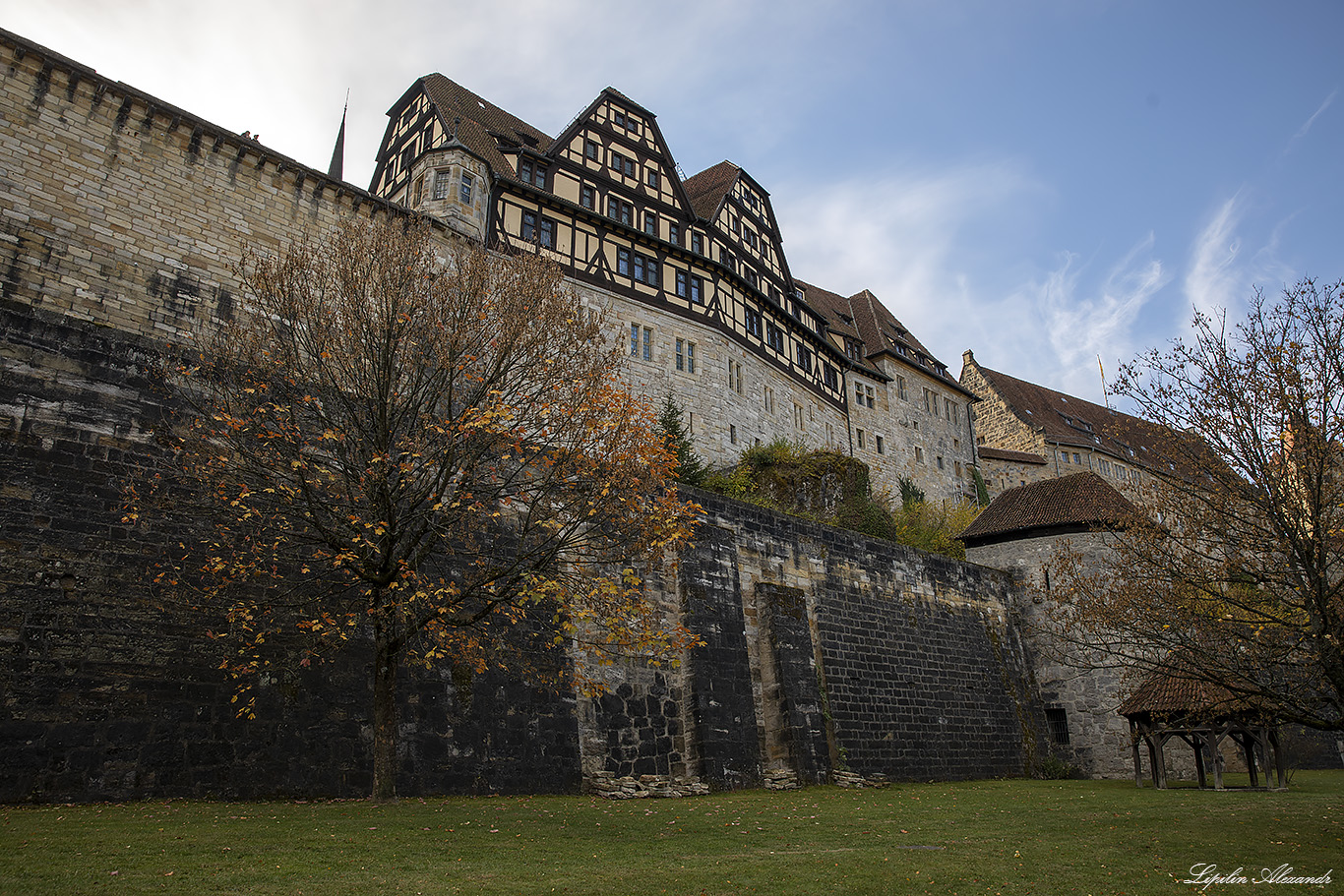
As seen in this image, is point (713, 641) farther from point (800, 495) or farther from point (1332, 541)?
point (800, 495)

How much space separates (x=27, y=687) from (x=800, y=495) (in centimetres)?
2334

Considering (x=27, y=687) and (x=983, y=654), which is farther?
(x=983, y=654)

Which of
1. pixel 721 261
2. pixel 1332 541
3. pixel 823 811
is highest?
pixel 721 261

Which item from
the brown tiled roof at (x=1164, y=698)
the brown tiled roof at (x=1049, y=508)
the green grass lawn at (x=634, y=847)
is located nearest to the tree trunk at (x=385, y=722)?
the green grass lawn at (x=634, y=847)

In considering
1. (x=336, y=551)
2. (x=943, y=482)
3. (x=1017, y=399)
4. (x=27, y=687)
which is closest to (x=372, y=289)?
(x=336, y=551)

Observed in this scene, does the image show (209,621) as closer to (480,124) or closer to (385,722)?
(385,722)

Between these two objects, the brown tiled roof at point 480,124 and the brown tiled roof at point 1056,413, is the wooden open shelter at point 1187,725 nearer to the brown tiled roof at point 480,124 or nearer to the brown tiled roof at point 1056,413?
the brown tiled roof at point 480,124

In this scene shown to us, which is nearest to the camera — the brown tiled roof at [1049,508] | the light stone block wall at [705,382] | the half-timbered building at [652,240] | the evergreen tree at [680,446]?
the evergreen tree at [680,446]

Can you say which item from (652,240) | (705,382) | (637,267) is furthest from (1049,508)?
(652,240)

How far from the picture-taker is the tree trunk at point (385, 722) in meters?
11.0

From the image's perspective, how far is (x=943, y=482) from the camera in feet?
158

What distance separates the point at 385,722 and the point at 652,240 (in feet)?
79.6

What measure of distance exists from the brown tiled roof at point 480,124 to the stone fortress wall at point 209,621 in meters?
6.53

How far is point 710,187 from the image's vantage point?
40.2 meters
